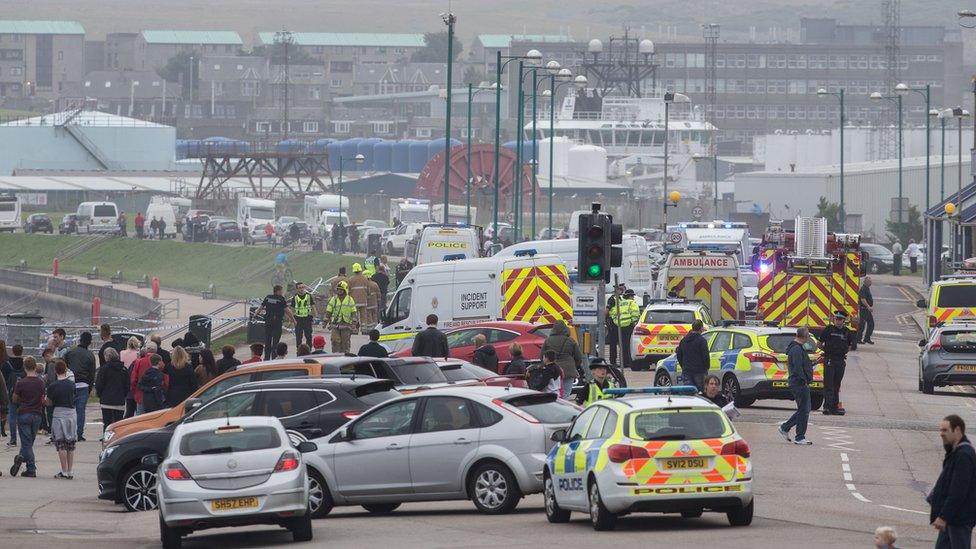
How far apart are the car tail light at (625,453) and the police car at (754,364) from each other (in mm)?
12424

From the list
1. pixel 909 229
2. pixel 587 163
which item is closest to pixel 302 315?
pixel 909 229

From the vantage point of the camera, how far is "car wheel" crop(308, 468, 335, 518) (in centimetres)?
1849

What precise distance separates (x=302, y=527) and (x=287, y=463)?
638 millimetres

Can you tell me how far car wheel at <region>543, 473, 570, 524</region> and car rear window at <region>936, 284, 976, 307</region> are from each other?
880 inches

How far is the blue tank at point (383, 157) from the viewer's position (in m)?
142

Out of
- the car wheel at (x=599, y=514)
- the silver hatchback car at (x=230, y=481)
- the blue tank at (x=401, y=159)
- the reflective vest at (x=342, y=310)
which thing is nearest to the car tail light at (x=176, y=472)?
the silver hatchback car at (x=230, y=481)

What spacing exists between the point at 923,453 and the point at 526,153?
342 feet

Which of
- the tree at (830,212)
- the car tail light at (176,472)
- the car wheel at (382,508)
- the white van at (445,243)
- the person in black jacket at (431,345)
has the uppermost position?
the tree at (830,212)

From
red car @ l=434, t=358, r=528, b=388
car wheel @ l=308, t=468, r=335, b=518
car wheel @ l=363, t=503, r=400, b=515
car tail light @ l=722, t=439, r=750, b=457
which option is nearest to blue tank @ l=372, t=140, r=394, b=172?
red car @ l=434, t=358, r=528, b=388

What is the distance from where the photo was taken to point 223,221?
9419 cm

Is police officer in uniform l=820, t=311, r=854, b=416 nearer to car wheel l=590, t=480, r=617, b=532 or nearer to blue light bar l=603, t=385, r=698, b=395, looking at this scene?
blue light bar l=603, t=385, r=698, b=395

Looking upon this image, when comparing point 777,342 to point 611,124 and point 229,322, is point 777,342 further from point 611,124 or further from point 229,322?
point 611,124

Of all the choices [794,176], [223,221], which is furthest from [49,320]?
[794,176]

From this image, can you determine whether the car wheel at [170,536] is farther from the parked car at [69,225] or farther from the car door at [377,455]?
the parked car at [69,225]
